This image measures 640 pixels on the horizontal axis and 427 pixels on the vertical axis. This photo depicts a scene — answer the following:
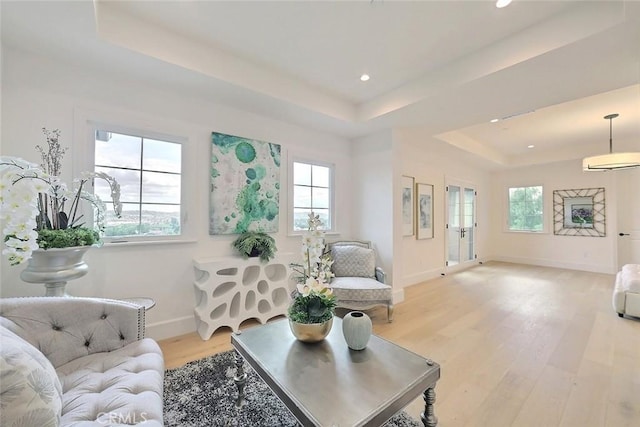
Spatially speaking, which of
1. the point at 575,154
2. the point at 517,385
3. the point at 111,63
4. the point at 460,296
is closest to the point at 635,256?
the point at 575,154

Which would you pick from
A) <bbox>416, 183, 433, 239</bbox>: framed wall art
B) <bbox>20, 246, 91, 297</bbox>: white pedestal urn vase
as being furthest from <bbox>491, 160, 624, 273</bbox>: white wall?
<bbox>20, 246, 91, 297</bbox>: white pedestal urn vase

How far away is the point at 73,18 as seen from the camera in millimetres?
1708

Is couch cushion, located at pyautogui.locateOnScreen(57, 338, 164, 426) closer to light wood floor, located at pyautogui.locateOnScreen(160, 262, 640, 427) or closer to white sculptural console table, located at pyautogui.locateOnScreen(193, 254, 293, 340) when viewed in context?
light wood floor, located at pyautogui.locateOnScreen(160, 262, 640, 427)

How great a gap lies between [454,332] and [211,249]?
281 centimetres

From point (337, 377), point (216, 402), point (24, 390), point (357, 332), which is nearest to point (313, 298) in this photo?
point (357, 332)

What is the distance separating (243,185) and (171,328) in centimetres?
169

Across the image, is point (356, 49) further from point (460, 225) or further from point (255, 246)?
point (460, 225)

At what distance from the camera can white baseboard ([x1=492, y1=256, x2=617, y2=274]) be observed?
5.49 m

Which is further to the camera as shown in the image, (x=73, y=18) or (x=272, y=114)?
(x=272, y=114)

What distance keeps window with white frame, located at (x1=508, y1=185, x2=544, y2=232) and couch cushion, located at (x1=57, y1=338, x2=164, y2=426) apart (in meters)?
8.25

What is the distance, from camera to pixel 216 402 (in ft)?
5.41

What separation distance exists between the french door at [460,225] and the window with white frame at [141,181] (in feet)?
17.1

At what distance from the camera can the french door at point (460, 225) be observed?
227 inches

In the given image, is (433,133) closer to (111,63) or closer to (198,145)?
(198,145)
